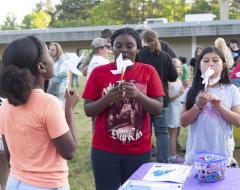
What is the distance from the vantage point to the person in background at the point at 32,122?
6.66 ft

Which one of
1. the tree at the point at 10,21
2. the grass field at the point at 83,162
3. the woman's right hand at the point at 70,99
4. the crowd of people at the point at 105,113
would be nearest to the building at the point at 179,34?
the grass field at the point at 83,162

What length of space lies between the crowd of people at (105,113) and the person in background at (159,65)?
1701mm

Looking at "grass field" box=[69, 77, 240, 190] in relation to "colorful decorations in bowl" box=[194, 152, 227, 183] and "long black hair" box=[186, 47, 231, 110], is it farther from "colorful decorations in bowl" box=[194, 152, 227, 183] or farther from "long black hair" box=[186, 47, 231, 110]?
"colorful decorations in bowl" box=[194, 152, 227, 183]

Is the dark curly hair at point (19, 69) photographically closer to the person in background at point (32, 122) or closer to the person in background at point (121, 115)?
the person in background at point (32, 122)

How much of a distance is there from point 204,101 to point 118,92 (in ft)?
1.83

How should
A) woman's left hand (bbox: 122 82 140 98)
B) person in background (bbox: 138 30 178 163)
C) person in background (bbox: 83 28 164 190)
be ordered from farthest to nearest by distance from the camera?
1. person in background (bbox: 138 30 178 163)
2. person in background (bbox: 83 28 164 190)
3. woman's left hand (bbox: 122 82 140 98)

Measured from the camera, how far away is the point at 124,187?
2.16 m

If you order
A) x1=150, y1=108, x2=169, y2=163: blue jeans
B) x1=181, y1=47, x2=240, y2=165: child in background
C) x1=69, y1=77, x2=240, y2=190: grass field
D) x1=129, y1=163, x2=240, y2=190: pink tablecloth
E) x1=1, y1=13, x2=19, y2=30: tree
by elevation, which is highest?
x1=1, y1=13, x2=19, y2=30: tree

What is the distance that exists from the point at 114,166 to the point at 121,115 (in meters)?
0.36

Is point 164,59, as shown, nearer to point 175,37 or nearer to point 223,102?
point 223,102

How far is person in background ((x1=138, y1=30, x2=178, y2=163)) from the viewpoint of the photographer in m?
4.73

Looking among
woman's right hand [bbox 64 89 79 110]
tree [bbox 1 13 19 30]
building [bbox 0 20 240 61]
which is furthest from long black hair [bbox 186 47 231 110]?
tree [bbox 1 13 19 30]

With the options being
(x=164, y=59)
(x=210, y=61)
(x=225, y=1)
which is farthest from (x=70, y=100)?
(x=225, y=1)

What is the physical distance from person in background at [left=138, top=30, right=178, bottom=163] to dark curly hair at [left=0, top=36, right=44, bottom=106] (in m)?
2.74
